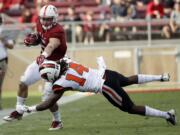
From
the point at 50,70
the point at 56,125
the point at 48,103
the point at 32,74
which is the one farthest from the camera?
the point at 32,74

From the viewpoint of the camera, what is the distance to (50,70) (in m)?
11.1

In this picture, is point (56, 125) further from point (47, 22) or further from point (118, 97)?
point (47, 22)

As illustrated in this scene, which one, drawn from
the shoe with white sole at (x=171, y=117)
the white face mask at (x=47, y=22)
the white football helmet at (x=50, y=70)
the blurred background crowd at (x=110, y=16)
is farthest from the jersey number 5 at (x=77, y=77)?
the blurred background crowd at (x=110, y=16)

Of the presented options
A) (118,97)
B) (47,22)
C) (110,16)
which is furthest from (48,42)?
(110,16)

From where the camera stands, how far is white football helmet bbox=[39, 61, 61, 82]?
11.1 meters

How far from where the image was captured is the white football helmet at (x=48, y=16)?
11508 mm

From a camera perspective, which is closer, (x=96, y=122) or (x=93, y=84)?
(x=93, y=84)

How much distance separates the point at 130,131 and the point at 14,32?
40.4 feet

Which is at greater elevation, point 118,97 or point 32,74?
point 32,74

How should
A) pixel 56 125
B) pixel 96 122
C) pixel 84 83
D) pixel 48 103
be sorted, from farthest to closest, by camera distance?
1. pixel 96 122
2. pixel 56 125
3. pixel 84 83
4. pixel 48 103

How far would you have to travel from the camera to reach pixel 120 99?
444 inches

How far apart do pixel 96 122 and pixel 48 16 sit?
7.19 ft

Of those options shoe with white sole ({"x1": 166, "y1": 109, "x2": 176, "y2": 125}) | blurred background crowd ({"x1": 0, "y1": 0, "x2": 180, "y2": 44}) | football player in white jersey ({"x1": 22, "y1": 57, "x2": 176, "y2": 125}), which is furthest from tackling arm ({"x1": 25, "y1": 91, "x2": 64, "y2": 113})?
blurred background crowd ({"x1": 0, "y1": 0, "x2": 180, "y2": 44})

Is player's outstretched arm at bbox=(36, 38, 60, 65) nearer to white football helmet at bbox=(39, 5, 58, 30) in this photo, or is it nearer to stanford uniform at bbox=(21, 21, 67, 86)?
stanford uniform at bbox=(21, 21, 67, 86)
